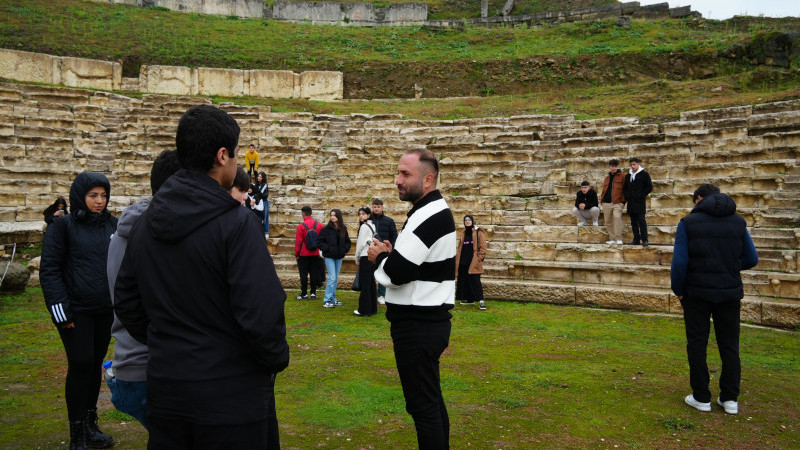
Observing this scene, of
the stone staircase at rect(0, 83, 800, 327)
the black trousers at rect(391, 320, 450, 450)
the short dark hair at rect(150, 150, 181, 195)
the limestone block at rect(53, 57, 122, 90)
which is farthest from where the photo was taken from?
the limestone block at rect(53, 57, 122, 90)

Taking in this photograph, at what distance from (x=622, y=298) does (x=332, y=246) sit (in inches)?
196

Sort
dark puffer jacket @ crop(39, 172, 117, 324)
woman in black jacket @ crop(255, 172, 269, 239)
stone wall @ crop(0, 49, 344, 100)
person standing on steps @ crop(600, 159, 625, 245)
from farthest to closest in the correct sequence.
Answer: stone wall @ crop(0, 49, 344, 100) → woman in black jacket @ crop(255, 172, 269, 239) → person standing on steps @ crop(600, 159, 625, 245) → dark puffer jacket @ crop(39, 172, 117, 324)

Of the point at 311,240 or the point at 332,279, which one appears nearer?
the point at 332,279

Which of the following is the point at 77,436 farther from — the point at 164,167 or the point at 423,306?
the point at 423,306

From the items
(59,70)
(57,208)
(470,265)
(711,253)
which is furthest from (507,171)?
(59,70)

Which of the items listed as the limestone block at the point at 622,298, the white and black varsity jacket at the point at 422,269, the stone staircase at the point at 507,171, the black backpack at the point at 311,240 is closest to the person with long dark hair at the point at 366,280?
the black backpack at the point at 311,240

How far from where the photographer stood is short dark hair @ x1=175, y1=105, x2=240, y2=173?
2.33 metres

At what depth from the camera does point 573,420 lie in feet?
15.5

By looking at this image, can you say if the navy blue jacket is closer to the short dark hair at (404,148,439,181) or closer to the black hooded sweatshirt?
the short dark hair at (404,148,439,181)

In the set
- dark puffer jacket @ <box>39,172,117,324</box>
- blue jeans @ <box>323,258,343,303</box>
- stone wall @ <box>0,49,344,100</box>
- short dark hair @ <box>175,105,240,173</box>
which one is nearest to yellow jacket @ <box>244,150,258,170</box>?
blue jeans @ <box>323,258,343,303</box>

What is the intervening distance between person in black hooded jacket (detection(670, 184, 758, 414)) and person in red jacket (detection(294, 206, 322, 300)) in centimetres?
661

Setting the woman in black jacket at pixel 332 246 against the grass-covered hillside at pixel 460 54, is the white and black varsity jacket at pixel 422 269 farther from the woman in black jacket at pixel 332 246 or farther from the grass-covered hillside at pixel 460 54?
the grass-covered hillside at pixel 460 54

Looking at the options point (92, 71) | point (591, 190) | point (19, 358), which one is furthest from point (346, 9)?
point (19, 358)

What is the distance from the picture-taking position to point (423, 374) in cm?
336
